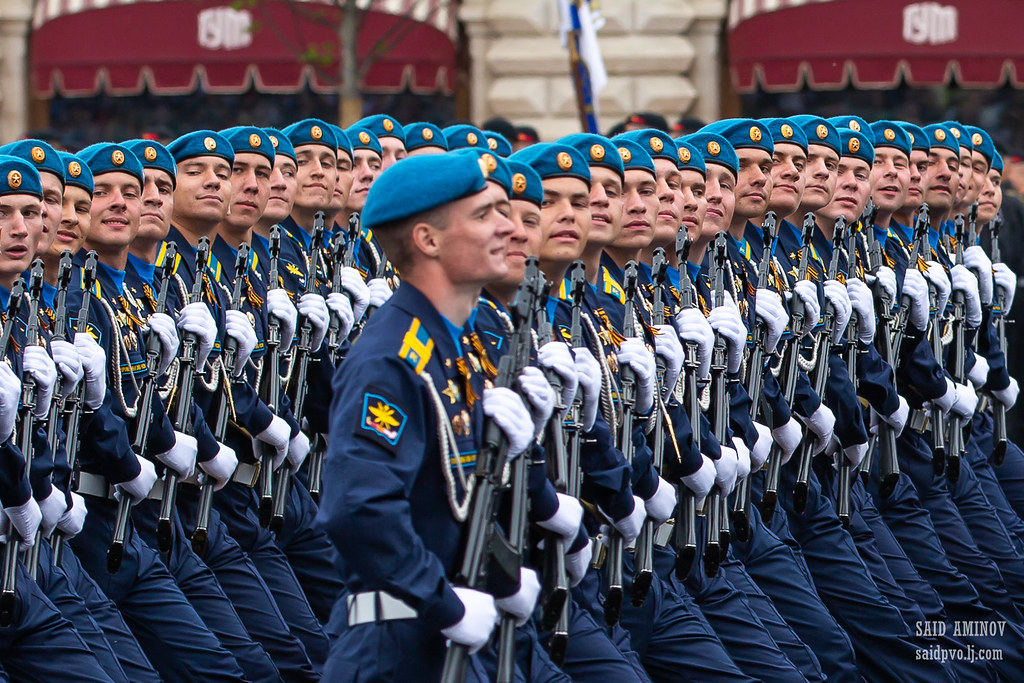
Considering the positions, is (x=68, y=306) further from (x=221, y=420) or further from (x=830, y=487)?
(x=830, y=487)

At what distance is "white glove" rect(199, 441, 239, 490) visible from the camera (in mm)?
6453

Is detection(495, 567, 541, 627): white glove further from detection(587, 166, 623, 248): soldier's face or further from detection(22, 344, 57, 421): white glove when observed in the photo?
detection(587, 166, 623, 248): soldier's face

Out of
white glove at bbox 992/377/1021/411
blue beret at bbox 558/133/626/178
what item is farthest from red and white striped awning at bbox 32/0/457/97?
blue beret at bbox 558/133/626/178

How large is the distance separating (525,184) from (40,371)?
1.37m

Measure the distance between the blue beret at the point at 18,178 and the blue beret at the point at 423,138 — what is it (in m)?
2.63

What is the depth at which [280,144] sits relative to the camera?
7633mm

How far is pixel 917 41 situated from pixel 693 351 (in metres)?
8.91

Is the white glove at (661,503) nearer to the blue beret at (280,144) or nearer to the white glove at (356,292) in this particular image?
the white glove at (356,292)

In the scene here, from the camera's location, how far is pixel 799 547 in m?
6.95

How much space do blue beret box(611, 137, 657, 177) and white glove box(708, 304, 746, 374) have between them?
20.4 inches

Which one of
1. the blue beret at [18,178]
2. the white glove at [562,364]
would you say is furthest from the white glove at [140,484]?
the white glove at [562,364]

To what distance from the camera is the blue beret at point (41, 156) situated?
6.22m

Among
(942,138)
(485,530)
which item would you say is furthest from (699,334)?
(942,138)

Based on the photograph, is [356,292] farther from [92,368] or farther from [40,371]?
[40,371]
